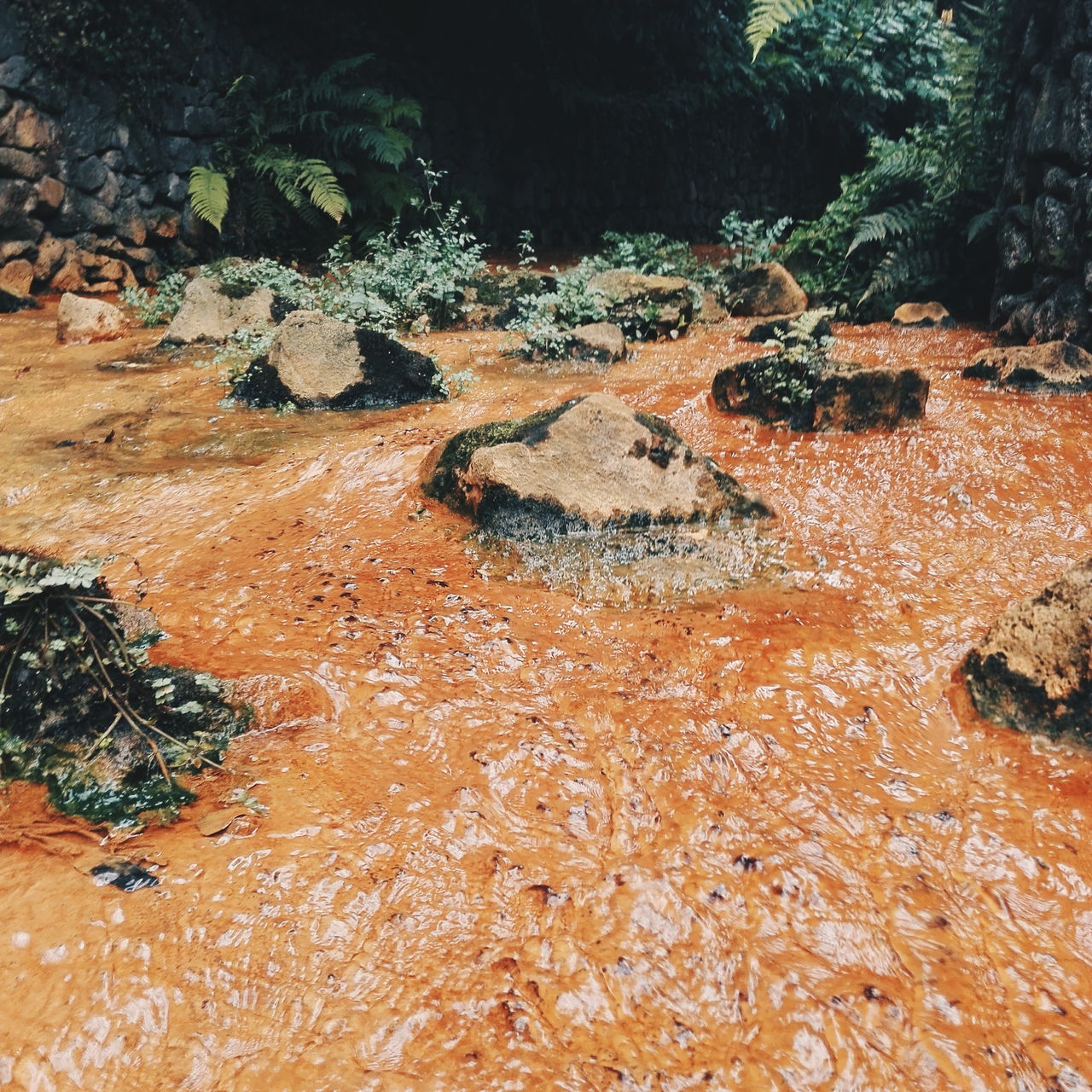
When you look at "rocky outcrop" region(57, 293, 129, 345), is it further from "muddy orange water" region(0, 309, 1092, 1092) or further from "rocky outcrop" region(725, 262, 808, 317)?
"rocky outcrop" region(725, 262, 808, 317)

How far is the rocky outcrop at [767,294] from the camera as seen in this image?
22.0 ft

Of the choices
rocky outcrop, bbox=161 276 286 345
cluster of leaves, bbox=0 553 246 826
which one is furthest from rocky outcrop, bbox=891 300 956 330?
cluster of leaves, bbox=0 553 246 826

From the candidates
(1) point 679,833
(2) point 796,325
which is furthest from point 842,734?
(2) point 796,325

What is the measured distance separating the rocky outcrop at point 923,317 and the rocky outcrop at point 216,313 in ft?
16.7

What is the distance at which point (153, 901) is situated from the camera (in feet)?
4.67

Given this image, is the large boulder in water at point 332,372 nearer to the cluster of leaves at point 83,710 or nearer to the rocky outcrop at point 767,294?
the cluster of leaves at point 83,710

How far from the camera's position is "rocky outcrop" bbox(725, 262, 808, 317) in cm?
671

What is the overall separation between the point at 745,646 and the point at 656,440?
44.8 inches

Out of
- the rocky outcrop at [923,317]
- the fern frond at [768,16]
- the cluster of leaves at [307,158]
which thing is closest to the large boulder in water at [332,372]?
the fern frond at [768,16]

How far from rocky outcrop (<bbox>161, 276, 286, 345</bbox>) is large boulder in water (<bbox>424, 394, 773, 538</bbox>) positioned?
336 cm

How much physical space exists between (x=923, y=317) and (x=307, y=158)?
6722mm

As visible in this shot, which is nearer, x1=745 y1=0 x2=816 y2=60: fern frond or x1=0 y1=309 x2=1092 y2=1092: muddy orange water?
x1=0 y1=309 x2=1092 y2=1092: muddy orange water

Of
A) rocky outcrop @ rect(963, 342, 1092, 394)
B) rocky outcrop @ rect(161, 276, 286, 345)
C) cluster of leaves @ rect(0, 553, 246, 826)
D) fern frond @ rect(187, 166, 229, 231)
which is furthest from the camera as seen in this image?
fern frond @ rect(187, 166, 229, 231)

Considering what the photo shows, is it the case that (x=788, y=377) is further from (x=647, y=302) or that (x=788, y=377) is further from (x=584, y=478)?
(x=647, y=302)
